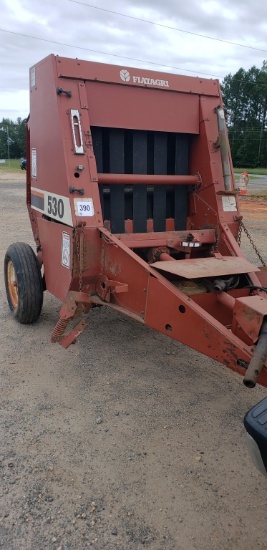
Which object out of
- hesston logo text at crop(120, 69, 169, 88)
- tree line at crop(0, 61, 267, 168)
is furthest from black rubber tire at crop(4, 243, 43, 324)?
tree line at crop(0, 61, 267, 168)

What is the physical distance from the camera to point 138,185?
4219mm

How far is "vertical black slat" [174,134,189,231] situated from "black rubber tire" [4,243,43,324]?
1452mm

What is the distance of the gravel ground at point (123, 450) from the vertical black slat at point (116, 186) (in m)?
1.11

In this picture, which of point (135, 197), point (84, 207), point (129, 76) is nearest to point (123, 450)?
point (84, 207)

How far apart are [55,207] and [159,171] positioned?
1106 mm

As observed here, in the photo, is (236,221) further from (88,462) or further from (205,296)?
(88,462)

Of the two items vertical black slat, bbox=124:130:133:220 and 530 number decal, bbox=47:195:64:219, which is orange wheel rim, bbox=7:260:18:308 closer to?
530 number decal, bbox=47:195:64:219

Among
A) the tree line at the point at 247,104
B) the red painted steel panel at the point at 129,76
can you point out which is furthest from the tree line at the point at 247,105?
the red painted steel panel at the point at 129,76

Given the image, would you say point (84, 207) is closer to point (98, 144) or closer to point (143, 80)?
point (98, 144)

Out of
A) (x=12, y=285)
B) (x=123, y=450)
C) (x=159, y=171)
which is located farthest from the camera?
(x=12, y=285)

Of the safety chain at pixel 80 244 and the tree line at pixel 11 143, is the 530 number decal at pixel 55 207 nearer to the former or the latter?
the safety chain at pixel 80 244

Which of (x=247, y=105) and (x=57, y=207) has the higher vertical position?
(x=247, y=105)

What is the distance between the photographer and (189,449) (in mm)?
2818

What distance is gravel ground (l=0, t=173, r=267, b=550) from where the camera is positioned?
2223 millimetres
